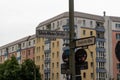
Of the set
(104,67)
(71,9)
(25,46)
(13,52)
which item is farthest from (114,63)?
(71,9)

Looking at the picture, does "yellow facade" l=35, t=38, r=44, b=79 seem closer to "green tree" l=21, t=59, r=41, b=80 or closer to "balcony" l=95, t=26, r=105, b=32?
"balcony" l=95, t=26, r=105, b=32

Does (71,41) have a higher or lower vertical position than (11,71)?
higher

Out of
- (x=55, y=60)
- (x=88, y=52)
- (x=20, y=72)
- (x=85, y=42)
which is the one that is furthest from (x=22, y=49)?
(x=85, y=42)

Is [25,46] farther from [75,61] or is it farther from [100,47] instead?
A: [75,61]

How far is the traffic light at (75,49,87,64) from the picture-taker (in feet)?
30.7

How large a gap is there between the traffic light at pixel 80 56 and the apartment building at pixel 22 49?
104 metres

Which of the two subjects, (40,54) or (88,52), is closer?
(88,52)

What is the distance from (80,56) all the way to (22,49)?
114m

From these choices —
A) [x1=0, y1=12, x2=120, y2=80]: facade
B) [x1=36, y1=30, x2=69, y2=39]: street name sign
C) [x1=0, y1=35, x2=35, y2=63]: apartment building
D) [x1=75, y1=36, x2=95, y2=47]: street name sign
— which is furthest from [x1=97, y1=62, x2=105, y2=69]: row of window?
[x1=75, y1=36, x2=95, y2=47]: street name sign

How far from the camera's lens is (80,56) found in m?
9.48

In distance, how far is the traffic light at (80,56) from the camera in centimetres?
936

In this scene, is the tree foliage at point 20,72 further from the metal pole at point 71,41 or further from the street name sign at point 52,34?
the metal pole at point 71,41

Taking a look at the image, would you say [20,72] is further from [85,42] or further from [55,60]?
[85,42]

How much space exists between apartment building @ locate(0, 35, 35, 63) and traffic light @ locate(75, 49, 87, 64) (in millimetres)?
104153
